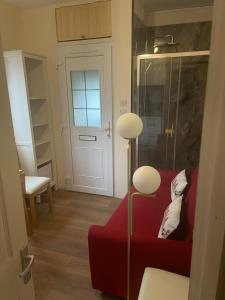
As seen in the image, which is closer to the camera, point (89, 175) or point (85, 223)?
point (85, 223)

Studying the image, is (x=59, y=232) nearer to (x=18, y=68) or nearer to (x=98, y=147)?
(x=98, y=147)

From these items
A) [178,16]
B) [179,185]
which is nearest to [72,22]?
[178,16]

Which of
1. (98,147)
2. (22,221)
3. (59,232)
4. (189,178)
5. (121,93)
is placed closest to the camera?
(22,221)

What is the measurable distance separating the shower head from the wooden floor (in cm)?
228

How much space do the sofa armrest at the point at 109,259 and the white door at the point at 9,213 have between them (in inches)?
30.7

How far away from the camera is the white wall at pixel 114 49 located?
2.78 meters

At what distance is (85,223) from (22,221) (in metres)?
2.01

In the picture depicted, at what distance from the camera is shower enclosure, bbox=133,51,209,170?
285cm

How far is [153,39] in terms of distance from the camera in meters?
3.14

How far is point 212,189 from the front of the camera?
0.43m

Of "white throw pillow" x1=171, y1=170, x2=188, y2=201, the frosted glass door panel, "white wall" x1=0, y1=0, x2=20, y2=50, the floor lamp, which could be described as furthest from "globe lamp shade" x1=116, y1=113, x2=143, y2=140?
"white wall" x1=0, y1=0, x2=20, y2=50

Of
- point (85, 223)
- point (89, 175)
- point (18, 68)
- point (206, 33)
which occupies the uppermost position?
point (206, 33)

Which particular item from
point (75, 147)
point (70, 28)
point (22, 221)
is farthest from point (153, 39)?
→ point (22, 221)

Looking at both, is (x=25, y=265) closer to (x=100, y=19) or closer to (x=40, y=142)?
(x=40, y=142)
